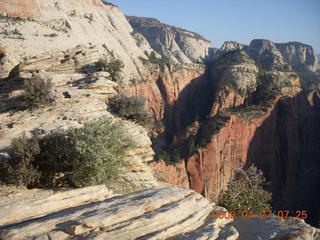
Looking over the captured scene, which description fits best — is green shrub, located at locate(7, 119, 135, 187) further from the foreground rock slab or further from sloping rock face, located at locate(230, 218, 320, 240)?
sloping rock face, located at locate(230, 218, 320, 240)

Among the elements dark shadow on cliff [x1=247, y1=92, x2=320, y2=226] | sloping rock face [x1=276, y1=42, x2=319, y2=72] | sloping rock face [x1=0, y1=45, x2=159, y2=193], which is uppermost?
sloping rock face [x1=276, y1=42, x2=319, y2=72]

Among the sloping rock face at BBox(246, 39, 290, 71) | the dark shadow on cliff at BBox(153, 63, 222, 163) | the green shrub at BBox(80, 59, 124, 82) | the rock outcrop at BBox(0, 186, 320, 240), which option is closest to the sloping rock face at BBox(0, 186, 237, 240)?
the rock outcrop at BBox(0, 186, 320, 240)

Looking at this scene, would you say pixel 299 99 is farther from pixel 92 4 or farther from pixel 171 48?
pixel 171 48

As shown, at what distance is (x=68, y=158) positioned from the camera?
7.14 metres

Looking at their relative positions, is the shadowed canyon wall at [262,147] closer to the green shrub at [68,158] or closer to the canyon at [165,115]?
the canyon at [165,115]

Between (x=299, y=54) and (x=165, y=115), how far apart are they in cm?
10185

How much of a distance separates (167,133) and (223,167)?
1627cm

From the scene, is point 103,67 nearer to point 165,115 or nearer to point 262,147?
point 262,147

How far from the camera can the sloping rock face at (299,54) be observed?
120375mm

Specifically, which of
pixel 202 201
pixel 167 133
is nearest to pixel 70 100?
pixel 202 201

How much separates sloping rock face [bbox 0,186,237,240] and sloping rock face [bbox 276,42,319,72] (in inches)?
5100

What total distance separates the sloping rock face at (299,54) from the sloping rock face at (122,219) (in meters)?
130

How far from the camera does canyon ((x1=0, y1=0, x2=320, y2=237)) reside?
20.0 feet

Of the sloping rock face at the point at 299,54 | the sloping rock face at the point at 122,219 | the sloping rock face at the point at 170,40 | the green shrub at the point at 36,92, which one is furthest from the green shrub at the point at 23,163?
the sloping rock face at the point at 299,54
